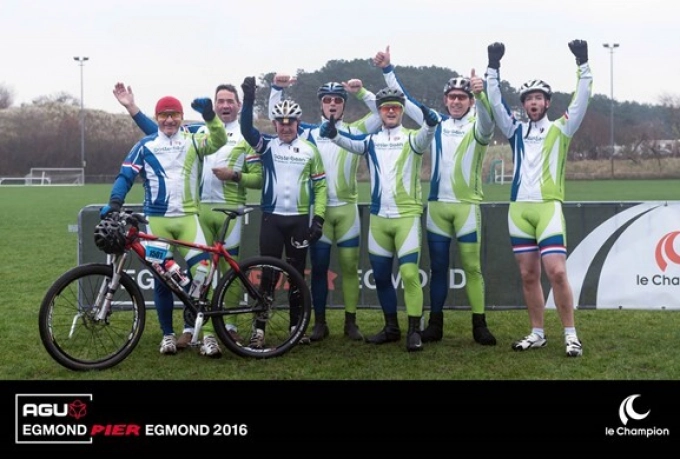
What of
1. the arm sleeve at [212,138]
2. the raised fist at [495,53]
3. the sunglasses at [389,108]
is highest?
the raised fist at [495,53]

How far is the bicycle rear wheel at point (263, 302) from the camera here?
6488 mm

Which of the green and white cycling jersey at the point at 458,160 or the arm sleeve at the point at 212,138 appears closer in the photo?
the arm sleeve at the point at 212,138

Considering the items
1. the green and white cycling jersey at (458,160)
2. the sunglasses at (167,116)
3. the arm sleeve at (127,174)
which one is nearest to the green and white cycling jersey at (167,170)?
the arm sleeve at (127,174)

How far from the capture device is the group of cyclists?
6734 millimetres

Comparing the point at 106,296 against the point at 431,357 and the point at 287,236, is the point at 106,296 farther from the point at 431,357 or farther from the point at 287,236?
the point at 431,357

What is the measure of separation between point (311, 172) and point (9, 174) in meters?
65.8

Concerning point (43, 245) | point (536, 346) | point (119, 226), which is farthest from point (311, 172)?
point (43, 245)

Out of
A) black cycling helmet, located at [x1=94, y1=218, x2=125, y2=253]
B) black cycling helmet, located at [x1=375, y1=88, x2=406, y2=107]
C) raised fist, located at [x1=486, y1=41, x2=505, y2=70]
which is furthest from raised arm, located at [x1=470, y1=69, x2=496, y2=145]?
black cycling helmet, located at [x1=94, y1=218, x2=125, y2=253]

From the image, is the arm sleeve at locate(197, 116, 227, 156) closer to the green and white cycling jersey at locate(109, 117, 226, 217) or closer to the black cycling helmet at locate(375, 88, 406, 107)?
the green and white cycling jersey at locate(109, 117, 226, 217)

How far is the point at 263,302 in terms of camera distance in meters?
6.64

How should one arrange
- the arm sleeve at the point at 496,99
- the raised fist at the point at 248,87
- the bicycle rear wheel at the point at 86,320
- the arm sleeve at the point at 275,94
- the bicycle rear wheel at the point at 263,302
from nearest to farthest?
the bicycle rear wheel at the point at 86,320, the bicycle rear wheel at the point at 263,302, the raised fist at the point at 248,87, the arm sleeve at the point at 496,99, the arm sleeve at the point at 275,94

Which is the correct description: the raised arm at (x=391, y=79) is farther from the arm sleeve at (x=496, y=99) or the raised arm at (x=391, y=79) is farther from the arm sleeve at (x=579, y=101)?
the arm sleeve at (x=579, y=101)
